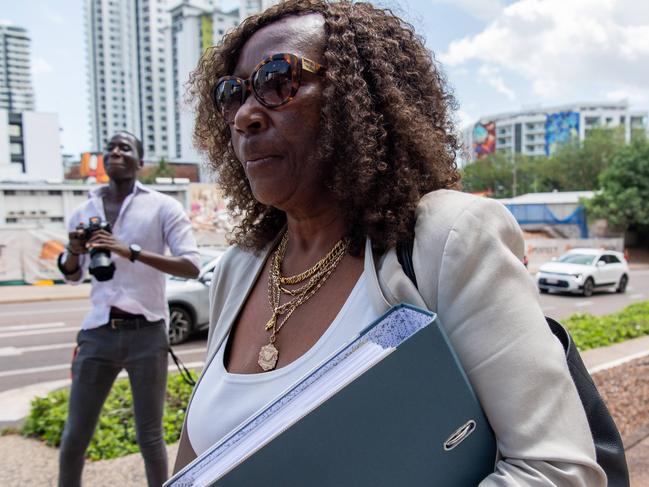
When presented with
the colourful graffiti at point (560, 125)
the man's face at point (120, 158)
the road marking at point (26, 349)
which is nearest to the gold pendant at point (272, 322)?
the man's face at point (120, 158)

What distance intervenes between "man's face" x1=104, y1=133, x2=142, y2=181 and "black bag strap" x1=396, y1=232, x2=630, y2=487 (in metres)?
2.58

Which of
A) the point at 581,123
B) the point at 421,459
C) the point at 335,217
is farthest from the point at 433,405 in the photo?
the point at 581,123

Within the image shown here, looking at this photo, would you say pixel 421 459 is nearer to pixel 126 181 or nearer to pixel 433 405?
pixel 433 405

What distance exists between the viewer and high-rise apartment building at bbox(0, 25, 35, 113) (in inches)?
4835

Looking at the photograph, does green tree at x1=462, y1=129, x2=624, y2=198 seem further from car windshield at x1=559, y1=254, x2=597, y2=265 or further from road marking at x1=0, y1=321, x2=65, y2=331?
road marking at x1=0, y1=321, x2=65, y2=331

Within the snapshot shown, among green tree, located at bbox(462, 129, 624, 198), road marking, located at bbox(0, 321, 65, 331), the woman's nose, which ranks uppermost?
green tree, located at bbox(462, 129, 624, 198)

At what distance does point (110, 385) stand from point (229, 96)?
6.92 feet

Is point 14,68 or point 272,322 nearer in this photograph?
point 272,322

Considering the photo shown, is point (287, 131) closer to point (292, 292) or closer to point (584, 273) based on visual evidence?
point (292, 292)

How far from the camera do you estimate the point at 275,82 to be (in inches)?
50.9

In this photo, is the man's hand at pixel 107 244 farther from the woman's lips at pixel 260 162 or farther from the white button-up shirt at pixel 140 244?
the woman's lips at pixel 260 162

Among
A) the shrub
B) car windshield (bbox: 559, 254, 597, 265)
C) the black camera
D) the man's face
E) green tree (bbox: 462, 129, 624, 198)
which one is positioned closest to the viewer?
the black camera

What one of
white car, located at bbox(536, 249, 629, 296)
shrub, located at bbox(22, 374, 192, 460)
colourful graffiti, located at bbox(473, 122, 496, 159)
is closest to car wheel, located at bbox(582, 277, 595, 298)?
white car, located at bbox(536, 249, 629, 296)

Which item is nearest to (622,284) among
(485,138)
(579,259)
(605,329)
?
(579,259)
